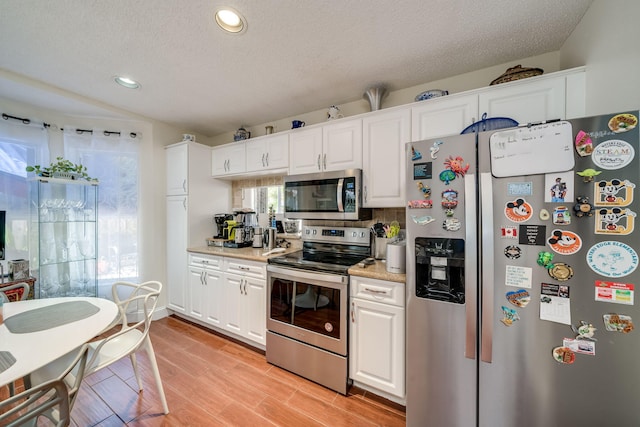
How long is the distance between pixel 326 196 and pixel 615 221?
1680mm

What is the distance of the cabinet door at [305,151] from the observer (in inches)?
88.1

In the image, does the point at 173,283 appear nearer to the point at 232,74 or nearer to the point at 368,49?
the point at 232,74

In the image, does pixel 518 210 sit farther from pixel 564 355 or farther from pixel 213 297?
pixel 213 297

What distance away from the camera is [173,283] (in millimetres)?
2898

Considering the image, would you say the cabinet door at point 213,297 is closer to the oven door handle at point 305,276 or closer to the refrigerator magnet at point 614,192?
the oven door handle at point 305,276

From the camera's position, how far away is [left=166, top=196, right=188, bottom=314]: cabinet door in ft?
9.20

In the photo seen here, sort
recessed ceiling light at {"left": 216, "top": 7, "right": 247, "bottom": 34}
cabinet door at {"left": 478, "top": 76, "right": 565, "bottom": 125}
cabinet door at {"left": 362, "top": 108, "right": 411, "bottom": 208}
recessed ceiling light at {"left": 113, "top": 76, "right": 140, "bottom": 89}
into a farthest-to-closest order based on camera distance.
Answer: recessed ceiling light at {"left": 113, "top": 76, "right": 140, "bottom": 89}, cabinet door at {"left": 362, "top": 108, "right": 411, "bottom": 208}, cabinet door at {"left": 478, "top": 76, "right": 565, "bottom": 125}, recessed ceiling light at {"left": 216, "top": 7, "right": 247, "bottom": 34}

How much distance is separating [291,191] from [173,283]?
6.57 ft

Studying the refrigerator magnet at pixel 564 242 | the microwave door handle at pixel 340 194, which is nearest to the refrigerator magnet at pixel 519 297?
the refrigerator magnet at pixel 564 242

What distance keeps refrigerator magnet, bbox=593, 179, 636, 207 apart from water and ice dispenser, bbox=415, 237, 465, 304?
527 mm

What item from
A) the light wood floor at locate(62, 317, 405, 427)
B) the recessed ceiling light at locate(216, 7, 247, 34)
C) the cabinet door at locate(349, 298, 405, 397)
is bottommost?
the light wood floor at locate(62, 317, 405, 427)

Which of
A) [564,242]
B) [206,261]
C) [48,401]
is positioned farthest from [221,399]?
[564,242]

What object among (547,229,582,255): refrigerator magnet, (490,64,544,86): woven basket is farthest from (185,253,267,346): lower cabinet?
(490,64,544,86): woven basket

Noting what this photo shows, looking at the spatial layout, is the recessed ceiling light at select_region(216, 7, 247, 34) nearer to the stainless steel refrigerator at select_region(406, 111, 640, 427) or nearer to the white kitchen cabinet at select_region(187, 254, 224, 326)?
the stainless steel refrigerator at select_region(406, 111, 640, 427)
